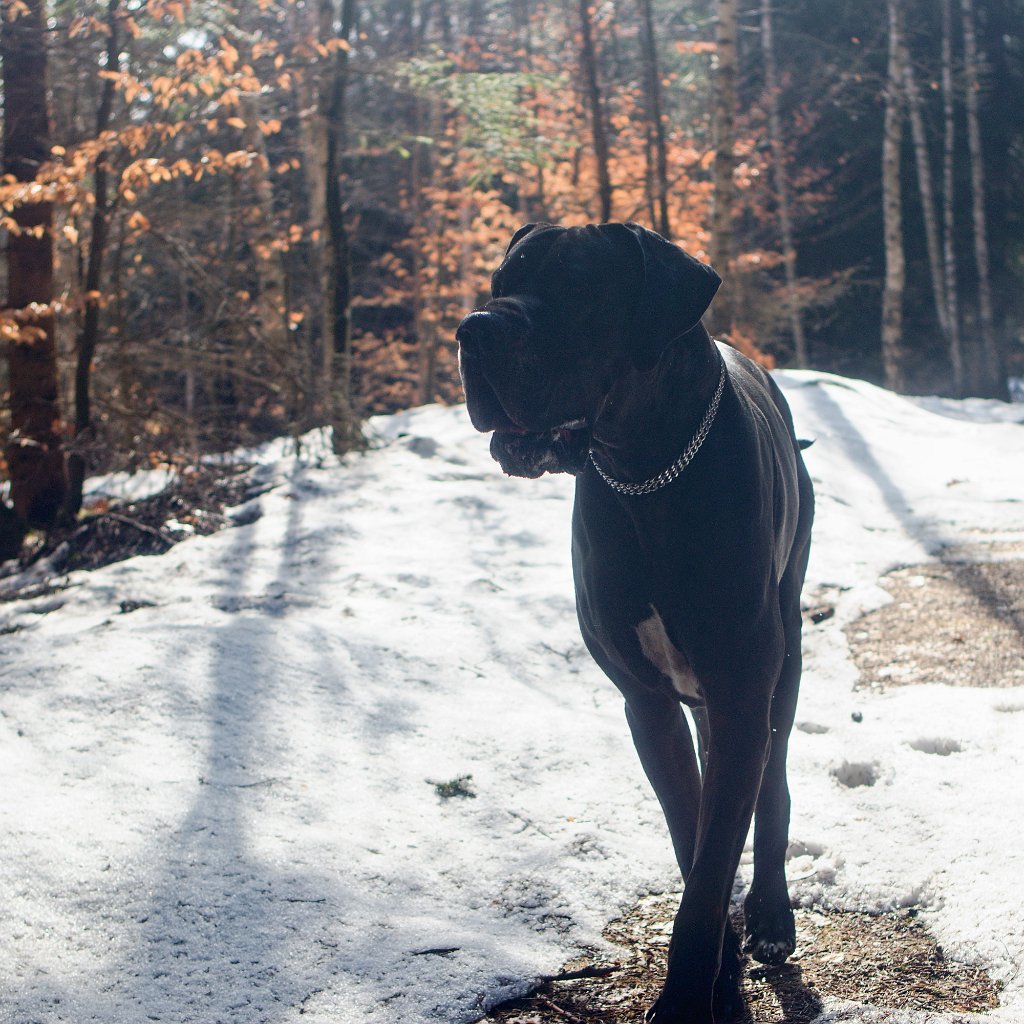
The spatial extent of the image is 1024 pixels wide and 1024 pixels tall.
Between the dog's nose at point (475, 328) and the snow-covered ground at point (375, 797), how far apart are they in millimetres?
1507

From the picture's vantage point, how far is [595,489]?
8.97ft

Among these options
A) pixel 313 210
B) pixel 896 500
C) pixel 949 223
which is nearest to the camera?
pixel 896 500

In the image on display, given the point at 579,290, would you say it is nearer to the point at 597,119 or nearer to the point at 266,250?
the point at 266,250

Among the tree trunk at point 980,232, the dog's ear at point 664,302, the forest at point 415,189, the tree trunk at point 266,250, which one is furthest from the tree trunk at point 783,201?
the dog's ear at point 664,302

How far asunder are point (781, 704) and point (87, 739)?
2.42 meters

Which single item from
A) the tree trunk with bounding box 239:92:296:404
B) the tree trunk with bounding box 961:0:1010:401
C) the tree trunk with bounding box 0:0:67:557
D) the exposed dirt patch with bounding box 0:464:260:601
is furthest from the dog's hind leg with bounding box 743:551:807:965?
the tree trunk with bounding box 961:0:1010:401

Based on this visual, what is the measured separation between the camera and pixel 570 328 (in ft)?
7.99

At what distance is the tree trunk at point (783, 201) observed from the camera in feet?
75.6

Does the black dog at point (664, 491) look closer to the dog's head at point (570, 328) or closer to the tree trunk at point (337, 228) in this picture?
the dog's head at point (570, 328)

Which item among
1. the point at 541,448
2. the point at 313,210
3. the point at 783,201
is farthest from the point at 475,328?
the point at 783,201

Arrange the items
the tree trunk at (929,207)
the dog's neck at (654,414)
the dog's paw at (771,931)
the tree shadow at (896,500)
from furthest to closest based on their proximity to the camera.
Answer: the tree trunk at (929,207), the tree shadow at (896,500), the dog's paw at (771,931), the dog's neck at (654,414)

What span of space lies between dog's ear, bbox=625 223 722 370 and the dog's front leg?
842mm

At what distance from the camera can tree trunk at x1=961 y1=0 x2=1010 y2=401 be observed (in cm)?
2216

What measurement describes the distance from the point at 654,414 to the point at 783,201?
2236cm
